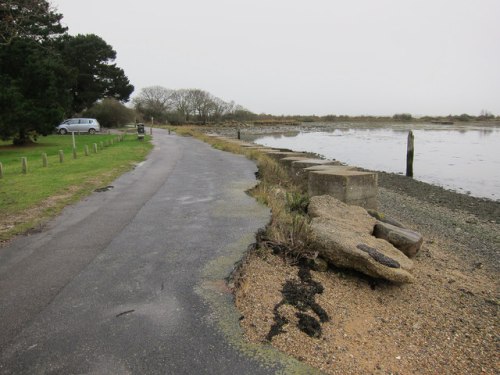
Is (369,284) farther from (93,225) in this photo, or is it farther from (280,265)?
(93,225)

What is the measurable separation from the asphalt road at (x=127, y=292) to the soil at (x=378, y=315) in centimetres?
41

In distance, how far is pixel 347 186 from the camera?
29.8 feet

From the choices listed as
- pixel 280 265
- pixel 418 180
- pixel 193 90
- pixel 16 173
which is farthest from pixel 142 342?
pixel 193 90

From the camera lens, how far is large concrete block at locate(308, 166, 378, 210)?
913 cm

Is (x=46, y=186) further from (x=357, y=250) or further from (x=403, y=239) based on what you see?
(x=403, y=239)

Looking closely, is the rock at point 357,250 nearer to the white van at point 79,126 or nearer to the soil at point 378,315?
the soil at point 378,315

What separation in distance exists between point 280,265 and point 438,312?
214cm

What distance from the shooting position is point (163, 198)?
31.0 feet

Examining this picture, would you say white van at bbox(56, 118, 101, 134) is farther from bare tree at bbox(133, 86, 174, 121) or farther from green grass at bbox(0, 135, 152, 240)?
bare tree at bbox(133, 86, 174, 121)

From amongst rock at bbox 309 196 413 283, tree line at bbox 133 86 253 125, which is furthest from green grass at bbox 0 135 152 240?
tree line at bbox 133 86 253 125

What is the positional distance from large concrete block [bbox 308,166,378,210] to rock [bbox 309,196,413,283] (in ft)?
5.93

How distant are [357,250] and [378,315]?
41.7 inches

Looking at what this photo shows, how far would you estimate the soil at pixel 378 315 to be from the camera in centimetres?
372

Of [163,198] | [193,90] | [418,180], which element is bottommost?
[418,180]
